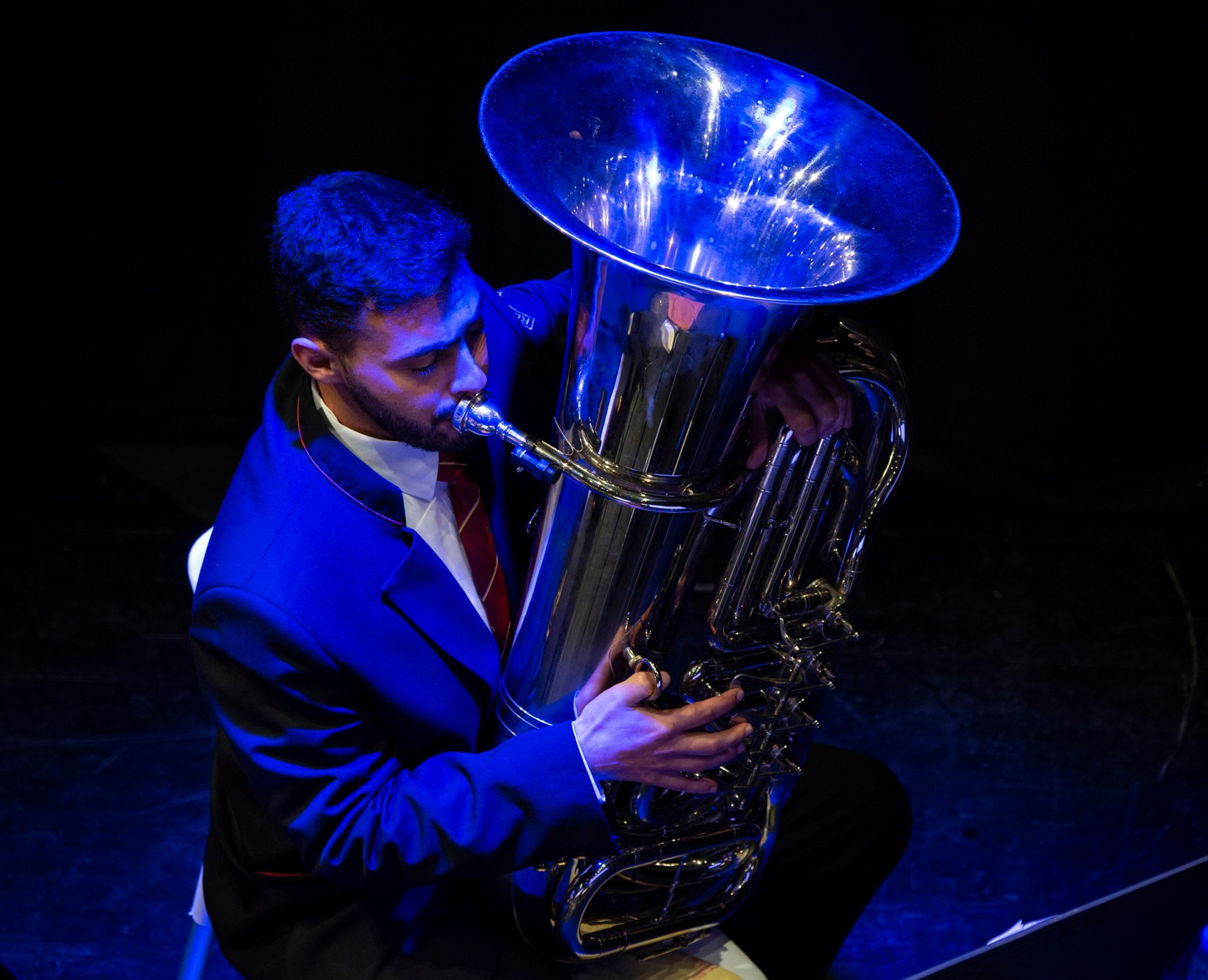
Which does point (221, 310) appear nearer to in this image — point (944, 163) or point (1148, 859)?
point (944, 163)

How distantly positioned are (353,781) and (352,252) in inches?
22.5

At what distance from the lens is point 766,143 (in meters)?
1.26

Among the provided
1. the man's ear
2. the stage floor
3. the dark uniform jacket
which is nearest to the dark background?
the stage floor

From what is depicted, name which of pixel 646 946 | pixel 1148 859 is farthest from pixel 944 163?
pixel 646 946

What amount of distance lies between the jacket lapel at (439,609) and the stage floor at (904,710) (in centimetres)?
112

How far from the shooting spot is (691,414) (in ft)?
3.67

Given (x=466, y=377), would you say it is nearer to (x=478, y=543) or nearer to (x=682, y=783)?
(x=478, y=543)

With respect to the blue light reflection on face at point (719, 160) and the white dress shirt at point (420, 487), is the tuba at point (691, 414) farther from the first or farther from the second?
the white dress shirt at point (420, 487)

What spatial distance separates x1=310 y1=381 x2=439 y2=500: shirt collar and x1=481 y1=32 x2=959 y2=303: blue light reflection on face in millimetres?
339

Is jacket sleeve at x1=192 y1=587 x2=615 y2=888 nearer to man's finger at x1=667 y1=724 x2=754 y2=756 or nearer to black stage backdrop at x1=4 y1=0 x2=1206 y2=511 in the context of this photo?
man's finger at x1=667 y1=724 x2=754 y2=756

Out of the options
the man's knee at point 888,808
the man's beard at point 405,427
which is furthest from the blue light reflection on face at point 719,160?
the man's knee at point 888,808

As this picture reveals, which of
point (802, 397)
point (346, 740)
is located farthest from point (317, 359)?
point (802, 397)

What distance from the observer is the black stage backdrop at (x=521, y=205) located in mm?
2693

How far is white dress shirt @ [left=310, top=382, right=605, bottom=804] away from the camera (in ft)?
4.22
